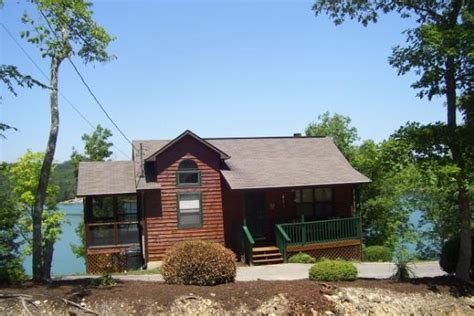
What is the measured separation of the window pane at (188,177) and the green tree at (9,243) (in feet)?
27.6

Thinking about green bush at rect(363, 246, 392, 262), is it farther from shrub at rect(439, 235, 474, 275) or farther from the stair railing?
shrub at rect(439, 235, 474, 275)

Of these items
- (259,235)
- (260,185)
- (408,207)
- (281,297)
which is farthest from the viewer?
(408,207)

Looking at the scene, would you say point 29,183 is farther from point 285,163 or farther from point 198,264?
point 198,264

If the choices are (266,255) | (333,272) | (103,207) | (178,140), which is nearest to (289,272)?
(266,255)

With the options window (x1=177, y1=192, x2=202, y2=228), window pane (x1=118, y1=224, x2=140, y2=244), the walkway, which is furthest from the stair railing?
window pane (x1=118, y1=224, x2=140, y2=244)

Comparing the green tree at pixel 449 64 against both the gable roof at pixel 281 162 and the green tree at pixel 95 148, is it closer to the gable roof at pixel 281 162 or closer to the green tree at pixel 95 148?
the gable roof at pixel 281 162

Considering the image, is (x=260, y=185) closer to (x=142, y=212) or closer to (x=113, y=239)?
(x=142, y=212)

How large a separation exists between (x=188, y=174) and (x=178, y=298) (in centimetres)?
1219

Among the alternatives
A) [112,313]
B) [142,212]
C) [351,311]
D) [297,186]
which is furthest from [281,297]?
[142,212]

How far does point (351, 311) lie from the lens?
11.5 meters

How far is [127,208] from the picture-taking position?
24828 mm

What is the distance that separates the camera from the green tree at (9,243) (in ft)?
40.4

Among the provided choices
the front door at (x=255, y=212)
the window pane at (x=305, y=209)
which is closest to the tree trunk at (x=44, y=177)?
the front door at (x=255, y=212)

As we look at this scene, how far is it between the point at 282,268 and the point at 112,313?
963cm
